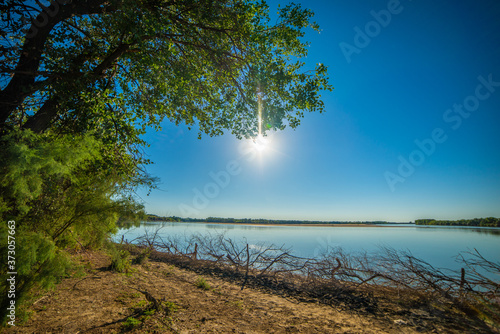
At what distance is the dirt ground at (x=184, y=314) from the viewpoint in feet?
10.6

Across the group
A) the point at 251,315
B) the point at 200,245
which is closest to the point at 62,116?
the point at 251,315

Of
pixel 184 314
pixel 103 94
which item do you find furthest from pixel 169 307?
pixel 103 94

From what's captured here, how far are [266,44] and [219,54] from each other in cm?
124

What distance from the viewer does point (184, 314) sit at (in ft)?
13.2

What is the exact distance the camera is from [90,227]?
3.83 metres

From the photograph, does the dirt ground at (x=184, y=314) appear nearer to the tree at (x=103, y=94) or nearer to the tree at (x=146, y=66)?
the tree at (x=103, y=94)

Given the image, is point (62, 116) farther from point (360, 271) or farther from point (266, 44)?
point (360, 271)

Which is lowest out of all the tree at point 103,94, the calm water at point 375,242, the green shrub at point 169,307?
the calm water at point 375,242

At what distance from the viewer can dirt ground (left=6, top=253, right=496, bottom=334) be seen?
324 centimetres

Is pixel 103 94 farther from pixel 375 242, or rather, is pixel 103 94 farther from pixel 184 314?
pixel 375 242

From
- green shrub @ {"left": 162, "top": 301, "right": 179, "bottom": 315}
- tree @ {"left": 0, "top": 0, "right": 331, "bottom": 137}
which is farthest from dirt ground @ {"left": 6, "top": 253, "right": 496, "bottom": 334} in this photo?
tree @ {"left": 0, "top": 0, "right": 331, "bottom": 137}

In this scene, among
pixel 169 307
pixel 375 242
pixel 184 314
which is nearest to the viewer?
pixel 184 314

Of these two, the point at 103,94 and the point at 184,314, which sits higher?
the point at 103,94

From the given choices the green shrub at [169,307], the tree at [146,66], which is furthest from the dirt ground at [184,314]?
the tree at [146,66]
